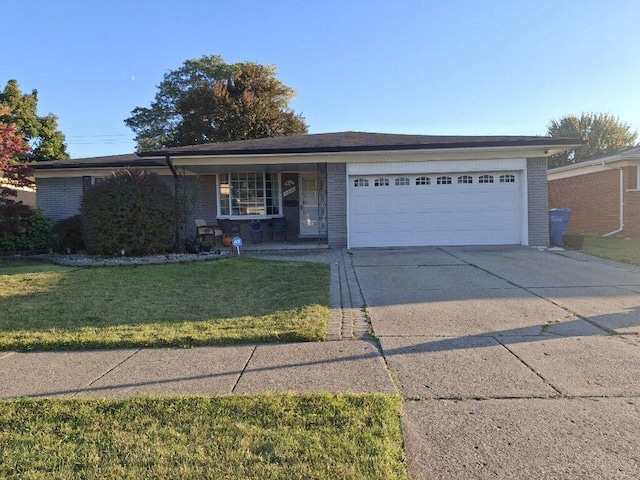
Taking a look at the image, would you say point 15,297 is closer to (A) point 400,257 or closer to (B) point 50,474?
(B) point 50,474

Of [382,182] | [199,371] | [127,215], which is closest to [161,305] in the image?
[199,371]

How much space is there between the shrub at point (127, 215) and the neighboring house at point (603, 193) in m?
16.4

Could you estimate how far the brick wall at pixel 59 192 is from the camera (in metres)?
16.0

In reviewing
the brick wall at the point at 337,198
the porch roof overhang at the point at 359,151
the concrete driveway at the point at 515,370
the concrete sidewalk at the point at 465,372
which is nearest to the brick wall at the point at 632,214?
the porch roof overhang at the point at 359,151

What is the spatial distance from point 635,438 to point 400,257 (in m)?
8.83

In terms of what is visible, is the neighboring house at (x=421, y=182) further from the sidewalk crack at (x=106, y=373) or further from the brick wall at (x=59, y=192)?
the sidewalk crack at (x=106, y=373)

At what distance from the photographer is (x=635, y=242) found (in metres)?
15.7

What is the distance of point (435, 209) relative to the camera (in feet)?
46.0

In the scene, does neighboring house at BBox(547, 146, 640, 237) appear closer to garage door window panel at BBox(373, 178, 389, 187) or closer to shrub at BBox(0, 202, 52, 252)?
garage door window panel at BBox(373, 178, 389, 187)

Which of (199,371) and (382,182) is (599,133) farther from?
(199,371)

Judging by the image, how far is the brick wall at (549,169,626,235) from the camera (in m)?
18.2

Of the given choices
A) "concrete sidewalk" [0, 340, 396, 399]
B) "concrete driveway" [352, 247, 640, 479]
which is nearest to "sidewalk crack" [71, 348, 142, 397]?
"concrete sidewalk" [0, 340, 396, 399]

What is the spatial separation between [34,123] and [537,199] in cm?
3158

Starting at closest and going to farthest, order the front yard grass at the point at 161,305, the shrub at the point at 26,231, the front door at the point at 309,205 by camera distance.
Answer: the front yard grass at the point at 161,305
the shrub at the point at 26,231
the front door at the point at 309,205
